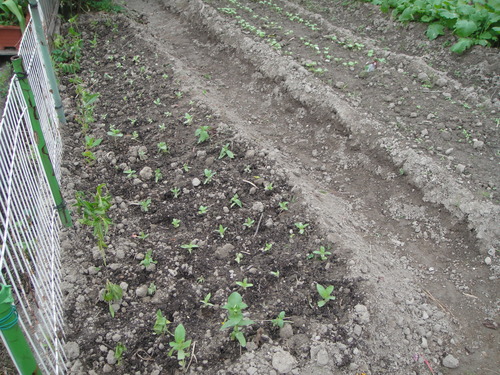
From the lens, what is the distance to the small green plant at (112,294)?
306 centimetres

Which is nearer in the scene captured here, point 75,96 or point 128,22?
point 75,96

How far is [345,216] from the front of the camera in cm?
405

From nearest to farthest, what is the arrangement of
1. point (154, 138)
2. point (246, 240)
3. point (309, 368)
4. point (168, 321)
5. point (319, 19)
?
1. point (309, 368)
2. point (168, 321)
3. point (246, 240)
4. point (154, 138)
5. point (319, 19)

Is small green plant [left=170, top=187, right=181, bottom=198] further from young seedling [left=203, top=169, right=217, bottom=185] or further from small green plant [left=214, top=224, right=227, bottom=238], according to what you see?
small green plant [left=214, top=224, right=227, bottom=238]

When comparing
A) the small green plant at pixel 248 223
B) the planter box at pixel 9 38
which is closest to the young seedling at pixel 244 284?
the small green plant at pixel 248 223

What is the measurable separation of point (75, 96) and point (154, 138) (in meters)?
1.72

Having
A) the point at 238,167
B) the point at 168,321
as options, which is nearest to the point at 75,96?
the point at 238,167

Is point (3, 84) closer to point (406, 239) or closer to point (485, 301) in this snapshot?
point (406, 239)

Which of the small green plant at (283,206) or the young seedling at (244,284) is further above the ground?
the small green plant at (283,206)

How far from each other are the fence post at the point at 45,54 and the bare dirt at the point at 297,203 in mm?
274

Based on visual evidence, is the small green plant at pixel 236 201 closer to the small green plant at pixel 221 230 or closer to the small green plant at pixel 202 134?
the small green plant at pixel 221 230

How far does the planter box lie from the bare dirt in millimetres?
1001

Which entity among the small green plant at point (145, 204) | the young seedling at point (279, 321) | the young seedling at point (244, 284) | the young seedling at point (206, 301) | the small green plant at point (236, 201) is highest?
the small green plant at point (145, 204)

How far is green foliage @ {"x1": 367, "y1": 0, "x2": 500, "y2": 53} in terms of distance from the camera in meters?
6.13
